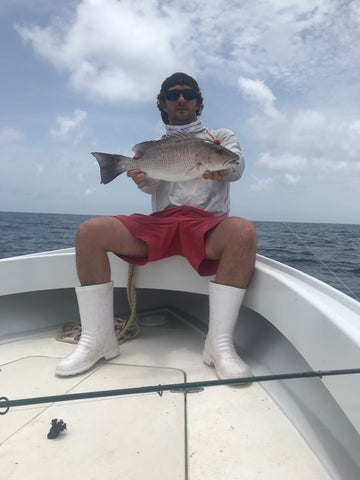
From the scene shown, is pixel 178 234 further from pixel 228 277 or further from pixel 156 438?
pixel 156 438

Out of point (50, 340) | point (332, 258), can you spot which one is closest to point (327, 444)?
point (50, 340)

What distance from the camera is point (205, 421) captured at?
4.45ft

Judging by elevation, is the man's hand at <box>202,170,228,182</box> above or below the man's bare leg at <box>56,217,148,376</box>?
above

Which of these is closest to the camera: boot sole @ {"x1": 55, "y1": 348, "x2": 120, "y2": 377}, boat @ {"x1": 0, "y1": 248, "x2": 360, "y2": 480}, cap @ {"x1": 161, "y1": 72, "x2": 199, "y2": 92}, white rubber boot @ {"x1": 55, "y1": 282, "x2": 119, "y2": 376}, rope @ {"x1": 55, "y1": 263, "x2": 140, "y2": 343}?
boat @ {"x1": 0, "y1": 248, "x2": 360, "y2": 480}

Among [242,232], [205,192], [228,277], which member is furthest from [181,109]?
[228,277]

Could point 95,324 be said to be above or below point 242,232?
below

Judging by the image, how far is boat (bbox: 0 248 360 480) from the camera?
108 centimetres

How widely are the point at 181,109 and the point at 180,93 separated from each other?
0.32 ft

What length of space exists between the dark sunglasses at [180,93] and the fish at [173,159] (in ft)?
1.19

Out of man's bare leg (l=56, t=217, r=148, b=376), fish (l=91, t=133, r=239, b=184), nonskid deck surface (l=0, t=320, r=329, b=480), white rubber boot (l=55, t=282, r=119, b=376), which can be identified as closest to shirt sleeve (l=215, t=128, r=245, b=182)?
fish (l=91, t=133, r=239, b=184)

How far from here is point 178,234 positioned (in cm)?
192

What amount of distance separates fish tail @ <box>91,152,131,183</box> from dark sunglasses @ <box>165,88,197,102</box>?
546 mm

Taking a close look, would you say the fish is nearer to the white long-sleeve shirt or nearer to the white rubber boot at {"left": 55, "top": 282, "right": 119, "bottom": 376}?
the white long-sleeve shirt

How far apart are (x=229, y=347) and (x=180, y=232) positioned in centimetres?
64
